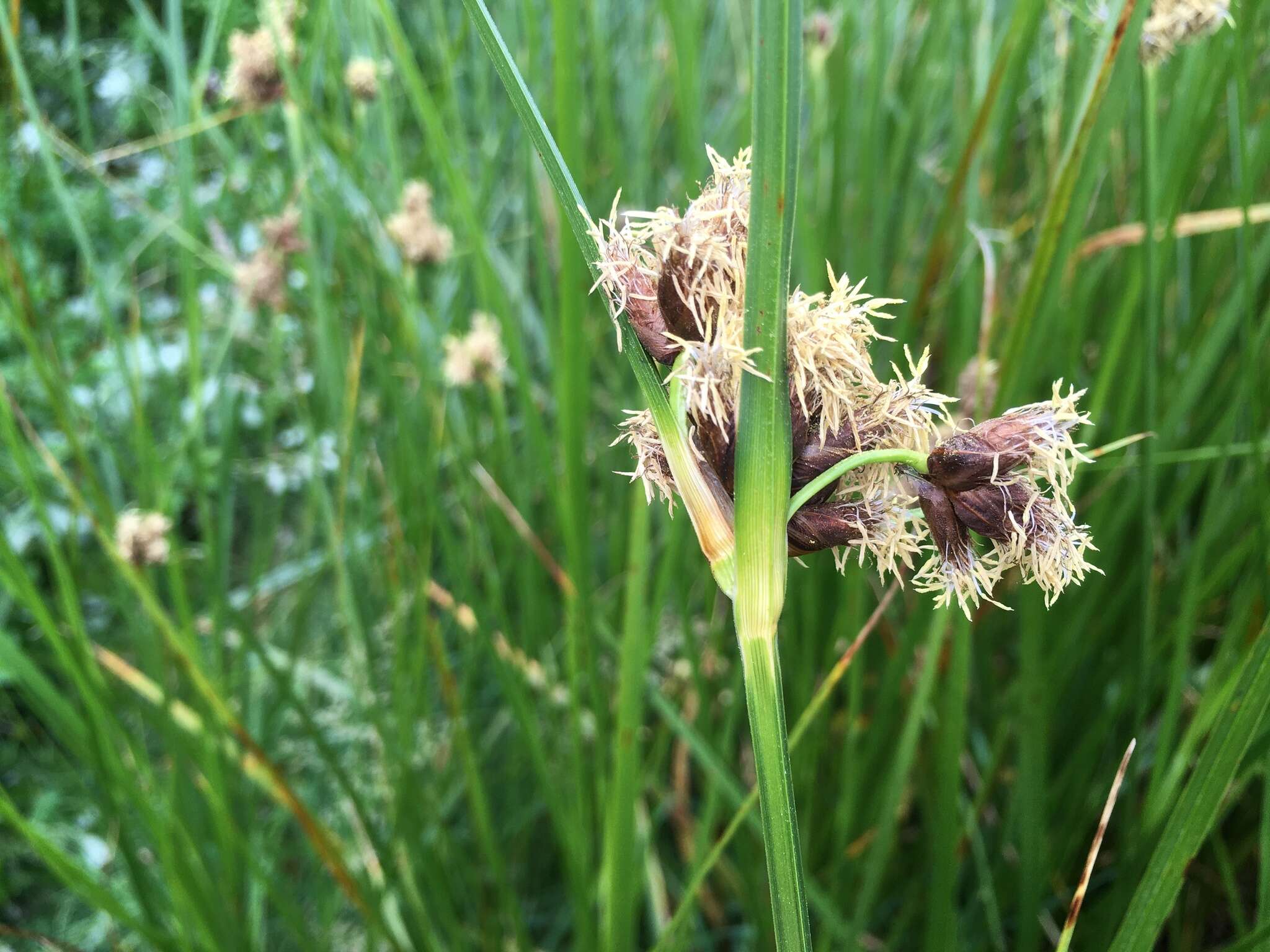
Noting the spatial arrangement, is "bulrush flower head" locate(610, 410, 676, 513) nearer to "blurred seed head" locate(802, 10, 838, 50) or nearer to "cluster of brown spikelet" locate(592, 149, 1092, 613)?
"cluster of brown spikelet" locate(592, 149, 1092, 613)

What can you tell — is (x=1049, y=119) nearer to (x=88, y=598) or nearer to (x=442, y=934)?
(x=442, y=934)

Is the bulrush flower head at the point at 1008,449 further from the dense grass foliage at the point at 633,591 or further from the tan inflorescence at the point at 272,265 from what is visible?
the tan inflorescence at the point at 272,265

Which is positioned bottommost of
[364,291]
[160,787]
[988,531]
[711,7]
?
[160,787]

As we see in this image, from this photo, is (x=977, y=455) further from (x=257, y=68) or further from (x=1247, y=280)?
(x=257, y=68)

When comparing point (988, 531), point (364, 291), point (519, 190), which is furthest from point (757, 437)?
point (519, 190)

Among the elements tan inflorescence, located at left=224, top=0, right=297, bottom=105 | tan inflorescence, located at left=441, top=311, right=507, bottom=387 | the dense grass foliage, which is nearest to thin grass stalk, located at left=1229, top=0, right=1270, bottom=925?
the dense grass foliage

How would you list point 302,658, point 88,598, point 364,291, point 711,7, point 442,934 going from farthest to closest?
point 711,7 → point 88,598 → point 302,658 → point 364,291 → point 442,934

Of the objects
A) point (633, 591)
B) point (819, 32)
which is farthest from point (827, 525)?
point (819, 32)

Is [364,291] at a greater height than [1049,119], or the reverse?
[1049,119]
